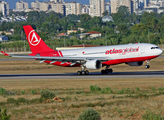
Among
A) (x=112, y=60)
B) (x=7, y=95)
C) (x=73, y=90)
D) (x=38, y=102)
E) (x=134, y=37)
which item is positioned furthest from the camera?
(x=134, y=37)

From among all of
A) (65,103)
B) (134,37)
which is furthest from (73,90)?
(134,37)

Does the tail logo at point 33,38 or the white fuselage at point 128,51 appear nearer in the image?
the white fuselage at point 128,51

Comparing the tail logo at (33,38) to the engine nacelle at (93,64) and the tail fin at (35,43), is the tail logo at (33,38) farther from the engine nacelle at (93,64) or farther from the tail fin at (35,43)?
the engine nacelle at (93,64)

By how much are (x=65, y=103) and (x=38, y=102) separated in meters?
2.57

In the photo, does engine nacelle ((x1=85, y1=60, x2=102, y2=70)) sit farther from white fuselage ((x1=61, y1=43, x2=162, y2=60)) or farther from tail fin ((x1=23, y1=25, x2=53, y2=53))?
tail fin ((x1=23, y1=25, x2=53, y2=53))

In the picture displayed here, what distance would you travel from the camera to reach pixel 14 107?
25.4 metres

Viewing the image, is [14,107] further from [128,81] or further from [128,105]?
[128,81]

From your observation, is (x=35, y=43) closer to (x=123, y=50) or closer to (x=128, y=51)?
(x=123, y=50)

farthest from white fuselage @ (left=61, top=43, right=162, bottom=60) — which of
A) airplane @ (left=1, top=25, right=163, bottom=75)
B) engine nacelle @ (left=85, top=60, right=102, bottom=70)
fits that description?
engine nacelle @ (left=85, top=60, right=102, bottom=70)

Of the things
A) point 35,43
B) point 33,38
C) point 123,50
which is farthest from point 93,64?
point 33,38

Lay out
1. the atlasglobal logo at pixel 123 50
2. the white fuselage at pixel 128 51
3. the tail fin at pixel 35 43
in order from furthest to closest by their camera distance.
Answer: the tail fin at pixel 35 43
the atlasglobal logo at pixel 123 50
the white fuselage at pixel 128 51

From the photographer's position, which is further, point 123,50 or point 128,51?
point 123,50

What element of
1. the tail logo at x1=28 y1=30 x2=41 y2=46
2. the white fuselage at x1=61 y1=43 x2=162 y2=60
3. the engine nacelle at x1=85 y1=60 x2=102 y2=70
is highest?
the tail logo at x1=28 y1=30 x2=41 y2=46

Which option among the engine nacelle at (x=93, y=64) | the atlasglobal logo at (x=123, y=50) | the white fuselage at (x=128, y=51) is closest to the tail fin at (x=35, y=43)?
the white fuselage at (x=128, y=51)
